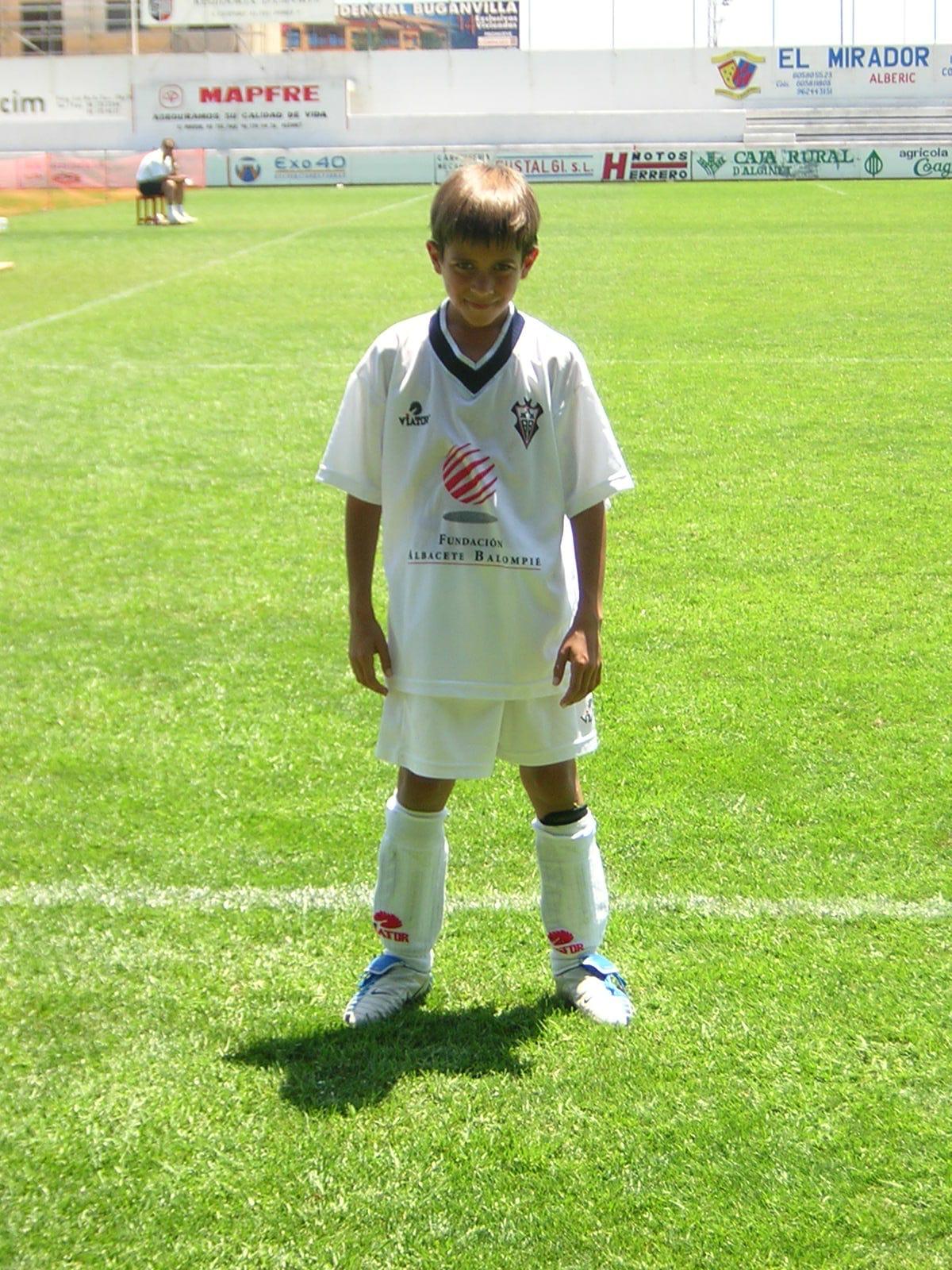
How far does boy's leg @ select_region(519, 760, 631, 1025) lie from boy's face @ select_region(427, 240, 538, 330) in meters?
0.90

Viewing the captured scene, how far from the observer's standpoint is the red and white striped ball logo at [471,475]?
286 centimetres

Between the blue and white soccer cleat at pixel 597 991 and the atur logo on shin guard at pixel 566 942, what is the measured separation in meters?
0.03

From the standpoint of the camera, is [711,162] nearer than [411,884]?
No

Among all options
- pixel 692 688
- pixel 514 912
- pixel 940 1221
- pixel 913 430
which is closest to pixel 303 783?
pixel 514 912

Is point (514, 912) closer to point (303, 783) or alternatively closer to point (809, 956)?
point (809, 956)

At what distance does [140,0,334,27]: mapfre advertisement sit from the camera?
51.9 m

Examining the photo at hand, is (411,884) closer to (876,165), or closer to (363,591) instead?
(363,591)

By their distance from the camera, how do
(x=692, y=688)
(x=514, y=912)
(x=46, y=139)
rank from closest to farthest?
(x=514, y=912), (x=692, y=688), (x=46, y=139)

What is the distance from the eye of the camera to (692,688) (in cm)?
515

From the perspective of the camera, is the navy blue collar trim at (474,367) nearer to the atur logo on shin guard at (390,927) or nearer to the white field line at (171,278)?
the atur logo on shin guard at (390,927)

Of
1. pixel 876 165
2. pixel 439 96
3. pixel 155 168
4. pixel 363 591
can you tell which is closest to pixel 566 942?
pixel 363 591

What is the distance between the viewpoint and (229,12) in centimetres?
5191

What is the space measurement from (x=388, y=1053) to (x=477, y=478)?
1.11m

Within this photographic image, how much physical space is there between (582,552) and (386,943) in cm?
91
